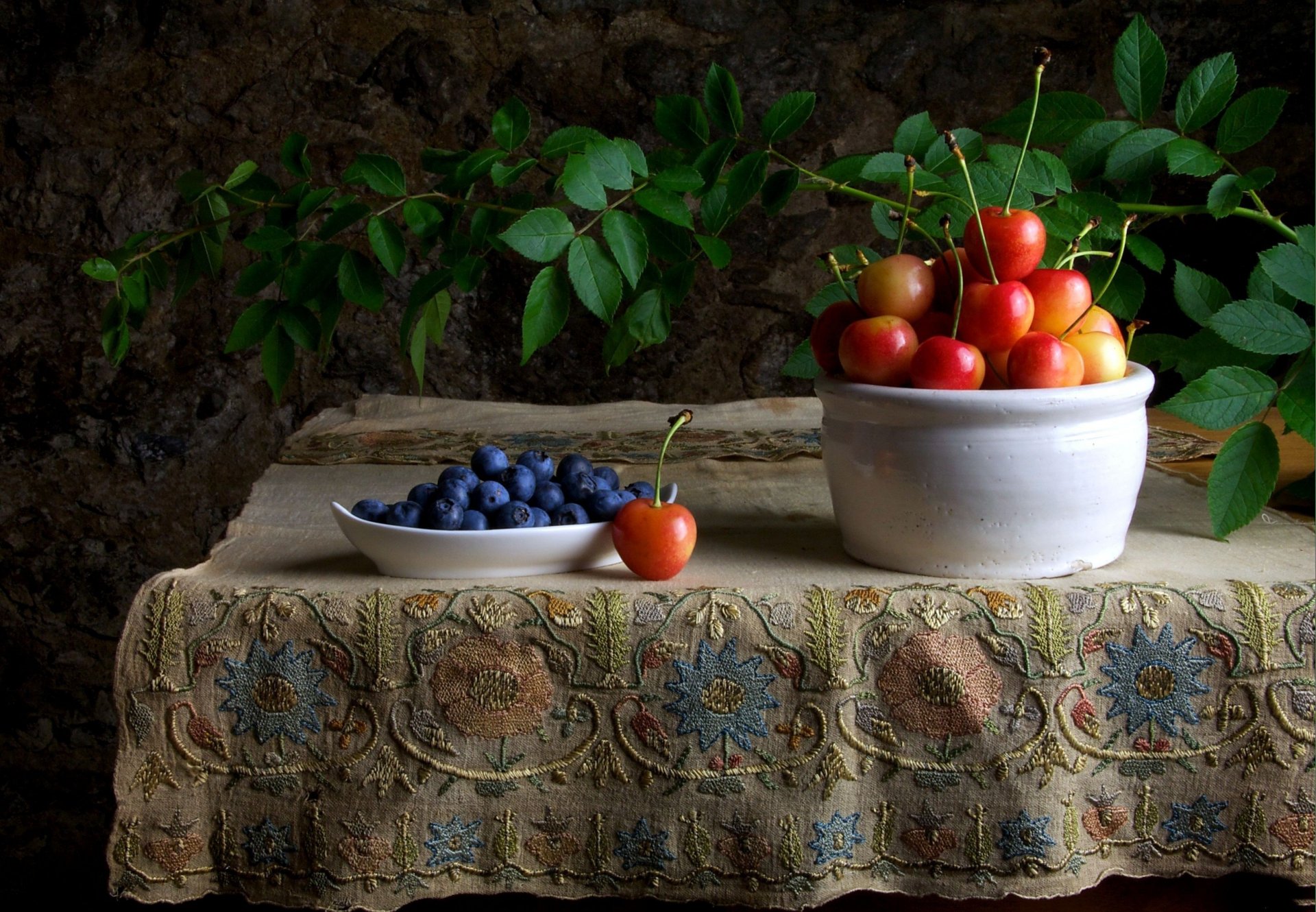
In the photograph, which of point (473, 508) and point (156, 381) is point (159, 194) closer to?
point (156, 381)

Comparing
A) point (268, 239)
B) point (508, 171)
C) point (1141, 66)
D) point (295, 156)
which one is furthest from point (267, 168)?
point (1141, 66)

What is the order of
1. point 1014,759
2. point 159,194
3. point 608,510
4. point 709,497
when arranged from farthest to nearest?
1. point 159,194
2. point 709,497
3. point 608,510
4. point 1014,759

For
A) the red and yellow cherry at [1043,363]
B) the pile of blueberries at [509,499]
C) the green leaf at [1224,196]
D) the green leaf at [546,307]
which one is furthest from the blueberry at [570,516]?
the green leaf at [1224,196]

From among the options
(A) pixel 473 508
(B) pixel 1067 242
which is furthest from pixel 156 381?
(B) pixel 1067 242

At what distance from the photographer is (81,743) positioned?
2184 millimetres

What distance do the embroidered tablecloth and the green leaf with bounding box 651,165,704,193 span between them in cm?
29

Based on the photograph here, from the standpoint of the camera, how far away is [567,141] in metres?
0.90

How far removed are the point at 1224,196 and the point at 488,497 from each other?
605 millimetres

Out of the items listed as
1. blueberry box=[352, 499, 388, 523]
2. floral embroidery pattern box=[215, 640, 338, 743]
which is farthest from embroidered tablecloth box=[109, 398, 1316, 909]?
blueberry box=[352, 499, 388, 523]

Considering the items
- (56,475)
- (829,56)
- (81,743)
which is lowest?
(81,743)

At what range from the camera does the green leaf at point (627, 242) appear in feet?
2.68

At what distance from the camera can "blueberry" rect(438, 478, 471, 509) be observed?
833 mm

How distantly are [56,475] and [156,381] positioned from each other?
0.83 feet

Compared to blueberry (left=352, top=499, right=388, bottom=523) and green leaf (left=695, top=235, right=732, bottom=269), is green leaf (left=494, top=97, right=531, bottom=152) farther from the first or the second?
blueberry (left=352, top=499, right=388, bottom=523)
